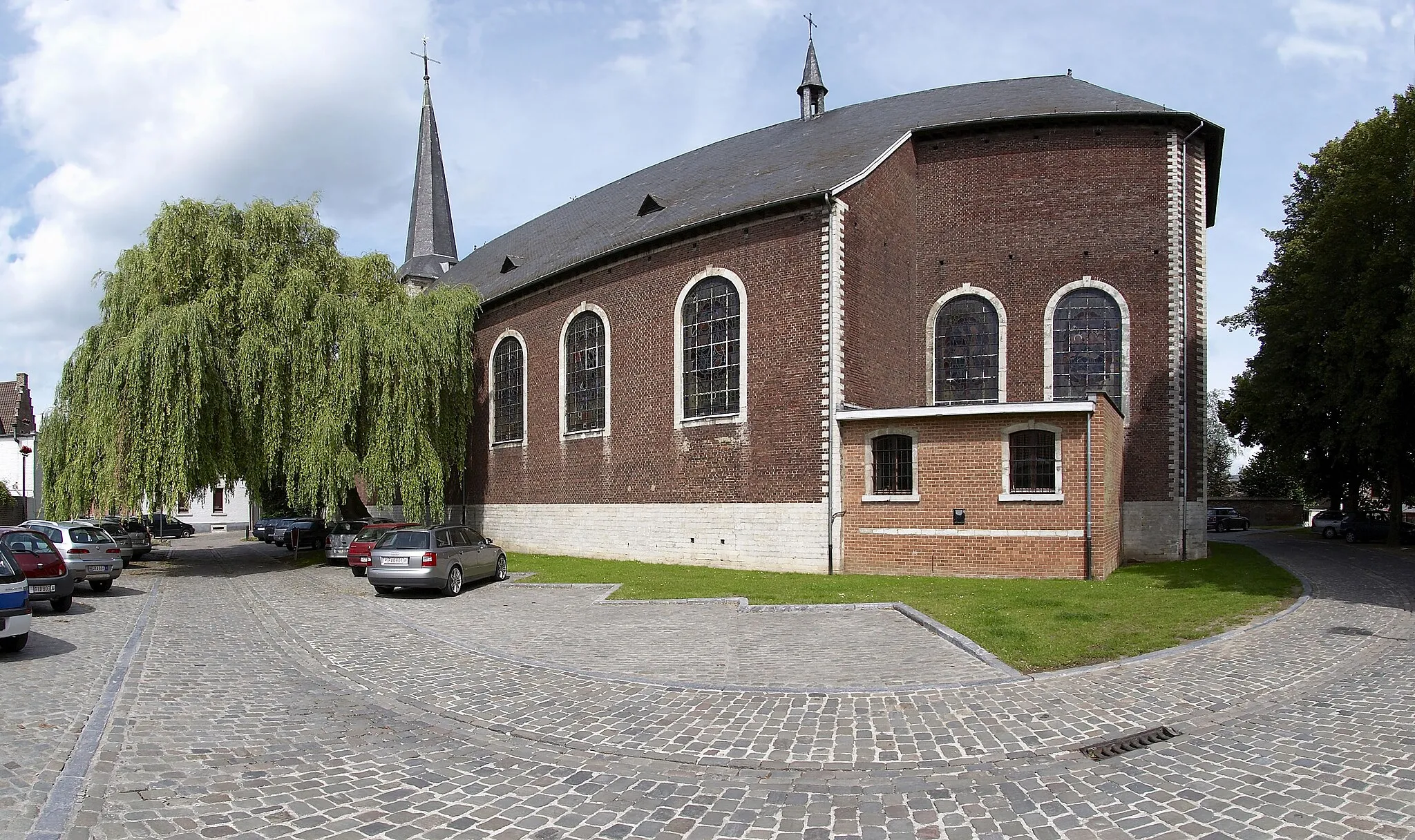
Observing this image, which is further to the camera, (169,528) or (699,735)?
(169,528)

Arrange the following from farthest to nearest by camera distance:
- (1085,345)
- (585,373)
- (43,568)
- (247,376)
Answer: (585,373), (1085,345), (247,376), (43,568)

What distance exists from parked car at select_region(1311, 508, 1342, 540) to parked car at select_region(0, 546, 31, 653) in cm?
Answer: 4106

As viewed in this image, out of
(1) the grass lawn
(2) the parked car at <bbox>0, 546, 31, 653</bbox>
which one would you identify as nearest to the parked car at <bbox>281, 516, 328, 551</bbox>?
(1) the grass lawn

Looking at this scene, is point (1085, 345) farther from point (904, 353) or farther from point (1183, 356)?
point (904, 353)

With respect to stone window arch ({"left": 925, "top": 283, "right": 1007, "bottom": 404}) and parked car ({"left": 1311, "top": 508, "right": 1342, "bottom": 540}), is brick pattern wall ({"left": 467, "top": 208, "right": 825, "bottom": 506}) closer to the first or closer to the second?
stone window arch ({"left": 925, "top": 283, "right": 1007, "bottom": 404})

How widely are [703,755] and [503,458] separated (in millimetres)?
23225

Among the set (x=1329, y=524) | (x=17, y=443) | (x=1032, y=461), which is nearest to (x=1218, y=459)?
(x=1329, y=524)

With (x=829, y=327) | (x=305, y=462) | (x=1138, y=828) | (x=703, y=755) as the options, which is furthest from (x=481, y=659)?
(x=305, y=462)

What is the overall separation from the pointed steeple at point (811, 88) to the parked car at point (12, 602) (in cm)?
2696

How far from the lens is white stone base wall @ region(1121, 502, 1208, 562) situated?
2081cm

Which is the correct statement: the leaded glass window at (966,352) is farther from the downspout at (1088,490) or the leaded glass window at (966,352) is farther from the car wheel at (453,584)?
the car wheel at (453,584)

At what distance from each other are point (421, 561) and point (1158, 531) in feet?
58.3

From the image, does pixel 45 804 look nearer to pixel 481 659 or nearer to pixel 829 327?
pixel 481 659

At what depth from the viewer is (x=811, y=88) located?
99.3 feet
